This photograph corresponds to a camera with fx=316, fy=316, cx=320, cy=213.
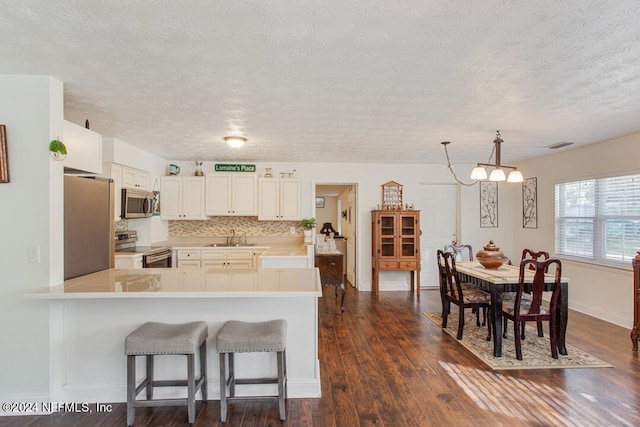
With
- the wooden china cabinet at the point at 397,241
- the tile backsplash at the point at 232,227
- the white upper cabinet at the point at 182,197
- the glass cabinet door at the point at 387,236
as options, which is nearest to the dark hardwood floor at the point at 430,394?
the wooden china cabinet at the point at 397,241

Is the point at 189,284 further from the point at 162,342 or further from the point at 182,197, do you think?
the point at 182,197

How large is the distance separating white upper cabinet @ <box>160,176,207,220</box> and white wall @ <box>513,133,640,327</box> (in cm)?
559

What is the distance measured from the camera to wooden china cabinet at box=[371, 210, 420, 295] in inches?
217

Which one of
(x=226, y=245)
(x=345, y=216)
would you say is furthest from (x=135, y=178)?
(x=345, y=216)

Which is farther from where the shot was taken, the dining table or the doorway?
the doorway

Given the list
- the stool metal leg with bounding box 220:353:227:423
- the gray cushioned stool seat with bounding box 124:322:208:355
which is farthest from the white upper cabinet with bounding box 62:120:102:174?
the stool metal leg with bounding box 220:353:227:423

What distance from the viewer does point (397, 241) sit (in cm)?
553

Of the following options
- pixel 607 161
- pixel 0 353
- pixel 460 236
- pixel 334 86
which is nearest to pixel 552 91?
pixel 334 86

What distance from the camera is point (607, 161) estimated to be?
4074 mm

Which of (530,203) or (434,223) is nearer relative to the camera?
(530,203)

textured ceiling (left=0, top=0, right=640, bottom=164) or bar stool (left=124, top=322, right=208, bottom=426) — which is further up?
textured ceiling (left=0, top=0, right=640, bottom=164)

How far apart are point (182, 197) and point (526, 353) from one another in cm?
512

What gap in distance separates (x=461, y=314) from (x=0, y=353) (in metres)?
3.90

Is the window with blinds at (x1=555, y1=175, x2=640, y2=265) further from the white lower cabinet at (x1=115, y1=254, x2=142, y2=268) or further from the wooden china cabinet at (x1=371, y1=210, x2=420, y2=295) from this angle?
the white lower cabinet at (x1=115, y1=254, x2=142, y2=268)
